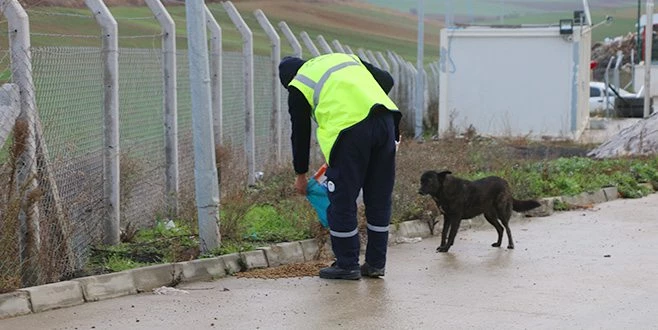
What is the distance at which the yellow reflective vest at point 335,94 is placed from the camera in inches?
359

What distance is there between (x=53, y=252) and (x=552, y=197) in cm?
818

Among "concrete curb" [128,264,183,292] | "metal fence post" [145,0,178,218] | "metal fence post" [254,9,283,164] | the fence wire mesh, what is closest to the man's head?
"concrete curb" [128,264,183,292]

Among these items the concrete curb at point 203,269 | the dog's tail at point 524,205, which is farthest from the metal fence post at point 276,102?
the concrete curb at point 203,269

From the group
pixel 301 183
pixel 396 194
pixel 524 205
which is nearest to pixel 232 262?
pixel 301 183

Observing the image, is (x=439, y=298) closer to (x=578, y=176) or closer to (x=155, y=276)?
(x=155, y=276)

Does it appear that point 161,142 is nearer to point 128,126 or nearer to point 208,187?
point 128,126

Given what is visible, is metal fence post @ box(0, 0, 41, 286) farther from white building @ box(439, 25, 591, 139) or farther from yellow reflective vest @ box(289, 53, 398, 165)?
white building @ box(439, 25, 591, 139)

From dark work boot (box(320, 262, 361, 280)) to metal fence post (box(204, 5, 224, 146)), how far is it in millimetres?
4794

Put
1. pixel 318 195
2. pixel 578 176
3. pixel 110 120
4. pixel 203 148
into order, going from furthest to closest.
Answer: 1. pixel 578 176
2. pixel 110 120
3. pixel 203 148
4. pixel 318 195

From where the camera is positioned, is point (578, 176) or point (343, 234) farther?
point (578, 176)

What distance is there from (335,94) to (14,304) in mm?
2877

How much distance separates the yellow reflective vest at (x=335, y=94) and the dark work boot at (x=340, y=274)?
0.93 metres

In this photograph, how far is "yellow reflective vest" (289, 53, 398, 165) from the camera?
359 inches

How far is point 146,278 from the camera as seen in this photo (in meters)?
9.03
